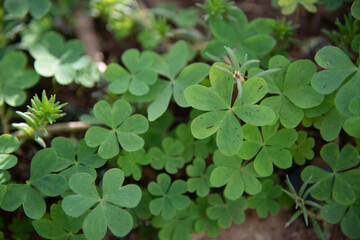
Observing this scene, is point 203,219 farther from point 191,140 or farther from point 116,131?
point 116,131

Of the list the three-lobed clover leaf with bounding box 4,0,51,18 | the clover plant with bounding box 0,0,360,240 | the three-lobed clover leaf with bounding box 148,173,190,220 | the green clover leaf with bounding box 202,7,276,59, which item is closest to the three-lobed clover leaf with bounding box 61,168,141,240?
the clover plant with bounding box 0,0,360,240

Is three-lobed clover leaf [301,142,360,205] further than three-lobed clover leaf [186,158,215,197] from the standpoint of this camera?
No

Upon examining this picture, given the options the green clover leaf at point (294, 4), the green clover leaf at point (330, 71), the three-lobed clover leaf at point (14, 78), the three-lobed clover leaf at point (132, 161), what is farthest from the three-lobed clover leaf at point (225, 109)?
the three-lobed clover leaf at point (14, 78)

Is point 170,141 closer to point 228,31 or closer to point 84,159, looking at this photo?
point 84,159

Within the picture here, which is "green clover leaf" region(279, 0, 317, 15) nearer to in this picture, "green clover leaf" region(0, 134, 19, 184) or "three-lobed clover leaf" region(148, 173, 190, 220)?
"three-lobed clover leaf" region(148, 173, 190, 220)

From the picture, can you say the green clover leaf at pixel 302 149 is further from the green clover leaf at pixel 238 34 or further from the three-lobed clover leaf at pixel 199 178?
the green clover leaf at pixel 238 34

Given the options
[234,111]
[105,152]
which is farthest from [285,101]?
[105,152]
